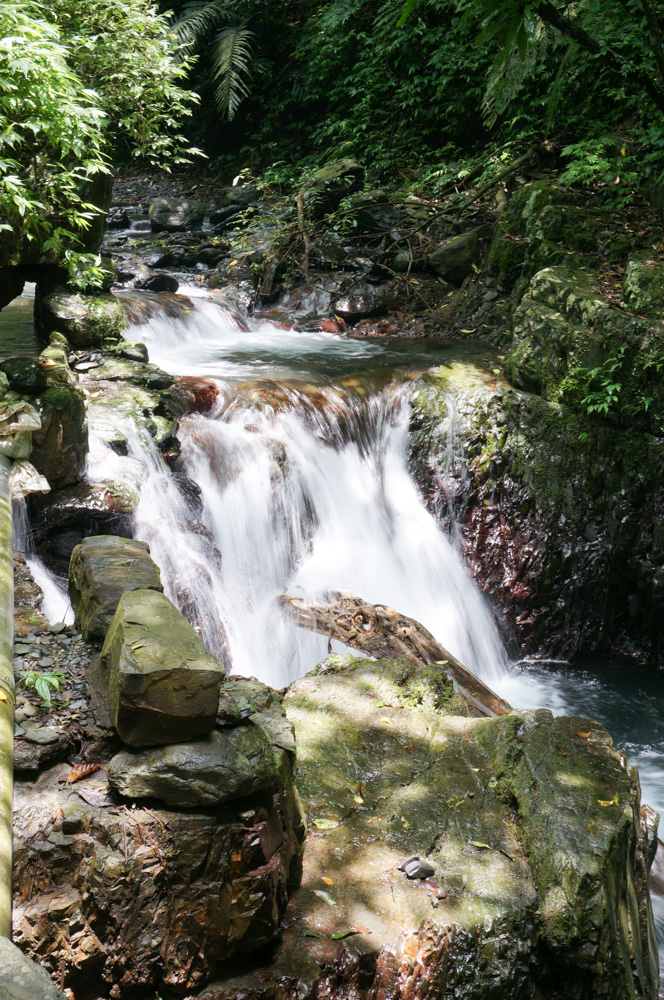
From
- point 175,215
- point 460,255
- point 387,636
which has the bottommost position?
point 387,636

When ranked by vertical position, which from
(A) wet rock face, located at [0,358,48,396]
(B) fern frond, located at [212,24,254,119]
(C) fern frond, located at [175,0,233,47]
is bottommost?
(A) wet rock face, located at [0,358,48,396]

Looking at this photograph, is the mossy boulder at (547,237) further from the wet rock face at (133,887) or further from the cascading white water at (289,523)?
the wet rock face at (133,887)

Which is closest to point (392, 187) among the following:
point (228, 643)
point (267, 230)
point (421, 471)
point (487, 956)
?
point (267, 230)

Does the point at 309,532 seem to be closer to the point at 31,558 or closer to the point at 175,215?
the point at 31,558

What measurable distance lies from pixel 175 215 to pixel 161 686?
41.1 feet

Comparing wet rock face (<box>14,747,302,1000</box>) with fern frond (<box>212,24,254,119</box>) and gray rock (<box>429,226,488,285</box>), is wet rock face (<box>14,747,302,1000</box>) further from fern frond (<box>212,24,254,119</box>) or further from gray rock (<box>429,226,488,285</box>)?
fern frond (<box>212,24,254,119</box>)

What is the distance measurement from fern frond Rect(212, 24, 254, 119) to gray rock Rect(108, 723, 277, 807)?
14.4 m

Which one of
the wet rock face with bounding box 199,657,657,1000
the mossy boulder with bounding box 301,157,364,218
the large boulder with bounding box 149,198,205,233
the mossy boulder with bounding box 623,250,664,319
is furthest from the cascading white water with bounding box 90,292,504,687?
the large boulder with bounding box 149,198,205,233

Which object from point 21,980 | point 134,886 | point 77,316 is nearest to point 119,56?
point 77,316

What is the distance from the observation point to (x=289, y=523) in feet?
21.1

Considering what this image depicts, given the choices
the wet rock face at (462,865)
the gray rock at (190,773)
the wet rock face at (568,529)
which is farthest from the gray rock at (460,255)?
the gray rock at (190,773)

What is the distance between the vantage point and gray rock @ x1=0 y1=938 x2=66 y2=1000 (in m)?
1.13

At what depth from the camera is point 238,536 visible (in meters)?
6.14

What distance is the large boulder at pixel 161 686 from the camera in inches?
83.2
